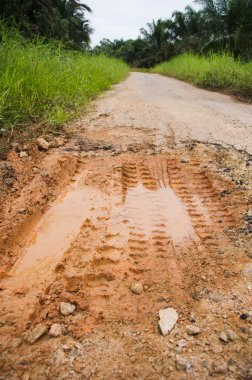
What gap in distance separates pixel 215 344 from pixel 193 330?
0.28 ft

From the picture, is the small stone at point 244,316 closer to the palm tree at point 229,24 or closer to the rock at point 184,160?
the rock at point 184,160

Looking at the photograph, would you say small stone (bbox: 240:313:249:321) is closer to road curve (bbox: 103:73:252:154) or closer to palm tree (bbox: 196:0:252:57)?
road curve (bbox: 103:73:252:154)

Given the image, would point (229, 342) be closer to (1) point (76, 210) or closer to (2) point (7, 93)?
(1) point (76, 210)

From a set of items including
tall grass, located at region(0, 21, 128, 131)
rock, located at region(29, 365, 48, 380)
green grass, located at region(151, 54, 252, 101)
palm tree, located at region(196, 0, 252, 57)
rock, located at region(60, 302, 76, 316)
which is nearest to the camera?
rock, located at region(29, 365, 48, 380)

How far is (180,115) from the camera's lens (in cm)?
373

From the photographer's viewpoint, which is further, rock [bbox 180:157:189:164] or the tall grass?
the tall grass

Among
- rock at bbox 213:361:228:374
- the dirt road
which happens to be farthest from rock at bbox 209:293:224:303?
rock at bbox 213:361:228:374

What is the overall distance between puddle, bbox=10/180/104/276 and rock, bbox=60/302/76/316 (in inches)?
10.0

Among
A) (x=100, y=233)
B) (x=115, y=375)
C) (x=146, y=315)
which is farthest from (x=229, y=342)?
(x=100, y=233)

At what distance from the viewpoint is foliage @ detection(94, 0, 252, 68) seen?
11047 mm

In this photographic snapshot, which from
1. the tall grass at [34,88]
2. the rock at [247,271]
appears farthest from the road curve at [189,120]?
the rock at [247,271]

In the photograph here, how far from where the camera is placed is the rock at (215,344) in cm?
101

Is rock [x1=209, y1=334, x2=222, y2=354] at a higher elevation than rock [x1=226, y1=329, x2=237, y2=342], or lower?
lower

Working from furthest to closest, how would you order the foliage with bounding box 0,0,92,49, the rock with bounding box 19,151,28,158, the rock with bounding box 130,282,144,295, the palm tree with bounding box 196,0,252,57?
1. the palm tree with bounding box 196,0,252,57
2. the foliage with bounding box 0,0,92,49
3. the rock with bounding box 19,151,28,158
4. the rock with bounding box 130,282,144,295
